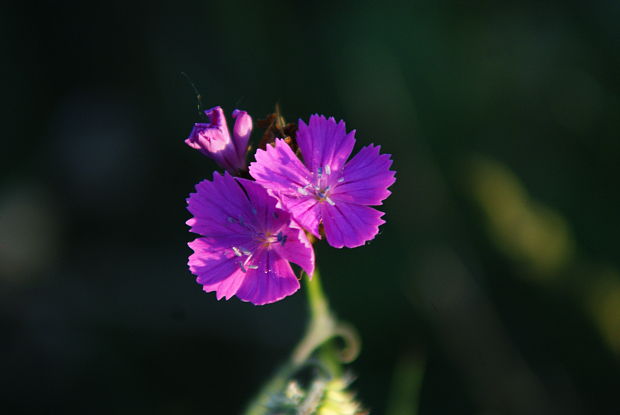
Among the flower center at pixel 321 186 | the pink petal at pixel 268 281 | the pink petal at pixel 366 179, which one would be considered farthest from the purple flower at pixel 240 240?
the pink petal at pixel 366 179

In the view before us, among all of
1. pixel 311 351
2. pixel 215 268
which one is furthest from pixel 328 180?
Result: pixel 311 351

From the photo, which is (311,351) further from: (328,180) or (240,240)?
(328,180)

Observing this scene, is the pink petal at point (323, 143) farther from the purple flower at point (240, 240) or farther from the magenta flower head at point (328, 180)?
the purple flower at point (240, 240)

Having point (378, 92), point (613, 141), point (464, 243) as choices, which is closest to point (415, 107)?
point (378, 92)

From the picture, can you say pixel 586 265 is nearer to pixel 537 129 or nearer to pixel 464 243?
pixel 464 243

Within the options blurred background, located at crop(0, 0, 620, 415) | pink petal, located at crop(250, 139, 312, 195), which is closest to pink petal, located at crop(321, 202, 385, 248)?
pink petal, located at crop(250, 139, 312, 195)

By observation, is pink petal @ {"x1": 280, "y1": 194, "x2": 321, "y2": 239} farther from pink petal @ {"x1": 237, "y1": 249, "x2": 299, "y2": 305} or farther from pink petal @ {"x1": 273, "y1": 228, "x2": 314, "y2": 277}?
pink petal @ {"x1": 237, "y1": 249, "x2": 299, "y2": 305}
